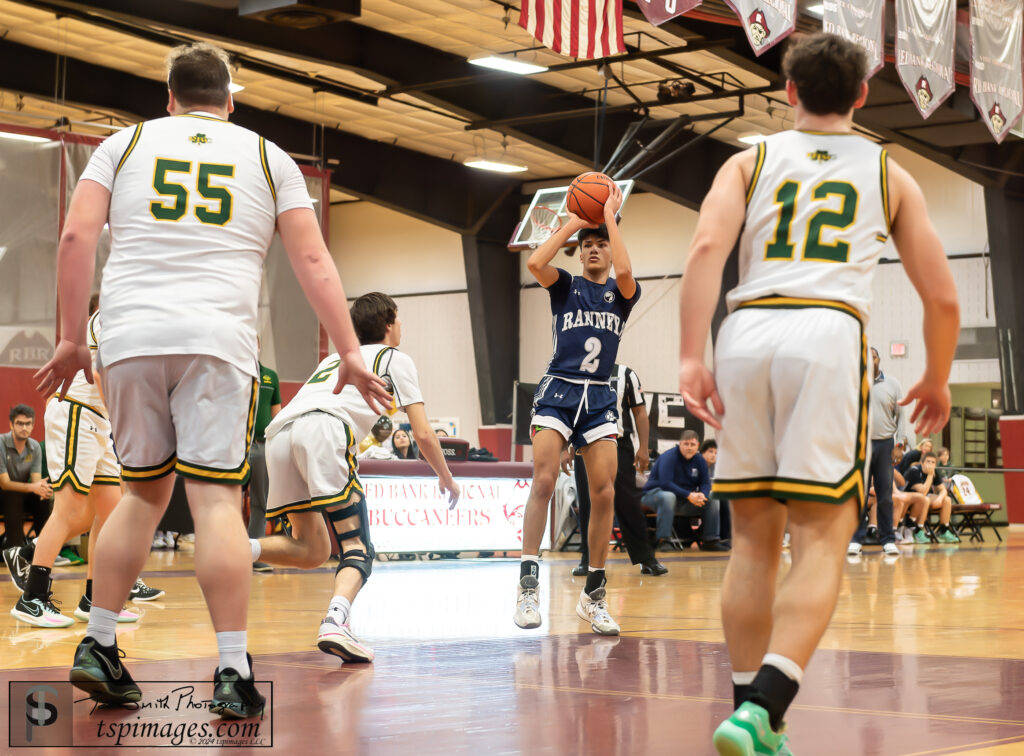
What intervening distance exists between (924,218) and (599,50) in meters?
8.90

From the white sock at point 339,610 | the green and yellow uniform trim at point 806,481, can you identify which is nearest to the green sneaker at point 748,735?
the green and yellow uniform trim at point 806,481

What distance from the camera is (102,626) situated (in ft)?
11.5

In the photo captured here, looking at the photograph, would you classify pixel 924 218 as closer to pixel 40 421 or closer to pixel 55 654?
pixel 55 654

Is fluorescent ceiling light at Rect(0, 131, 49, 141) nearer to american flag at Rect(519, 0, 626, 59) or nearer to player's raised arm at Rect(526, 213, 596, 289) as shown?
american flag at Rect(519, 0, 626, 59)

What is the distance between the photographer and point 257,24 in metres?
16.4

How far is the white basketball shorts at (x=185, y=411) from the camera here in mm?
3338

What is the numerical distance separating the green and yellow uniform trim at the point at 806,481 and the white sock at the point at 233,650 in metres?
1.32

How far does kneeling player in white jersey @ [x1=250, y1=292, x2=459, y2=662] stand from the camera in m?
4.82

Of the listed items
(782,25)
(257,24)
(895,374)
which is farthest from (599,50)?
(895,374)

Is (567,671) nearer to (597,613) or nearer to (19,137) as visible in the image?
(597,613)

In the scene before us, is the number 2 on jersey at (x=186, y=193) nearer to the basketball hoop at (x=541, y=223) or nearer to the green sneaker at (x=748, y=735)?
the green sneaker at (x=748, y=735)

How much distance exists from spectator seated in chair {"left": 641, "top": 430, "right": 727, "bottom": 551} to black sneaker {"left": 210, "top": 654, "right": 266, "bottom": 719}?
11377 millimetres

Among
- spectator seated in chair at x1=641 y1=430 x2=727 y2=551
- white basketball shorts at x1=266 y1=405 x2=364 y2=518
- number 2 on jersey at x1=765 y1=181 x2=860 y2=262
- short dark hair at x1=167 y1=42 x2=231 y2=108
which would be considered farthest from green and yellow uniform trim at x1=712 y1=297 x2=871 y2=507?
spectator seated in chair at x1=641 y1=430 x2=727 y2=551

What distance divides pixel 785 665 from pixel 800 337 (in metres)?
0.72
